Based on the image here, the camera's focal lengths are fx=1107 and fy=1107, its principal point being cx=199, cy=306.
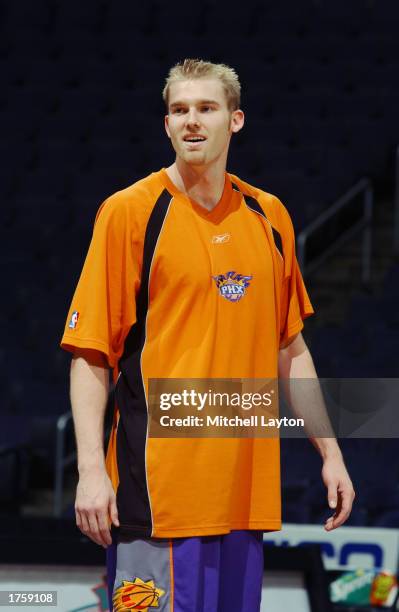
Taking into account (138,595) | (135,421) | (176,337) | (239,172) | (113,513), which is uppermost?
(239,172)

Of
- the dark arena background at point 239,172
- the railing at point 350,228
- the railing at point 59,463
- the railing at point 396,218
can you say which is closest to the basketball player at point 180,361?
the dark arena background at point 239,172

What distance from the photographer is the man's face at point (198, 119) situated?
1.52 metres

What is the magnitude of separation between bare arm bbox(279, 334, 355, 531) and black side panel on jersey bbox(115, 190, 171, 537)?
0.26 m

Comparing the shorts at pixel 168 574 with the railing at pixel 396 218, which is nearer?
the shorts at pixel 168 574

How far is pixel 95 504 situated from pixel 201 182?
0.48 metres

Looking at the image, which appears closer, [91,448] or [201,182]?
[91,448]

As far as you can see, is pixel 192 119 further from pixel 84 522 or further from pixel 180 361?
pixel 84 522

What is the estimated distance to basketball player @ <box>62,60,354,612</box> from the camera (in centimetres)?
146

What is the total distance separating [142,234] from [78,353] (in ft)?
0.61

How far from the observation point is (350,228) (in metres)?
5.27

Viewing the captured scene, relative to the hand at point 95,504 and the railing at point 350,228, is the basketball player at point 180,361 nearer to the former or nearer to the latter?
the hand at point 95,504

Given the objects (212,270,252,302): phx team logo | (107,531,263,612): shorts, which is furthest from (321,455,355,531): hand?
(212,270,252,302): phx team logo

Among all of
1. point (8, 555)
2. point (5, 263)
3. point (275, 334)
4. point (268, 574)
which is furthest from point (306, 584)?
point (5, 263)

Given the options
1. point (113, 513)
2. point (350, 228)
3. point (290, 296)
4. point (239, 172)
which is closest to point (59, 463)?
point (239, 172)
